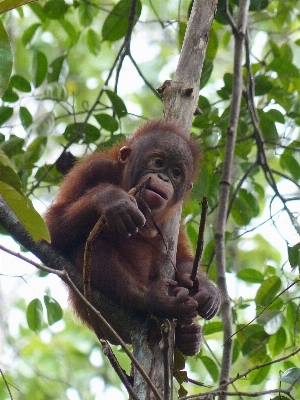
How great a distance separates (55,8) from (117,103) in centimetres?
95

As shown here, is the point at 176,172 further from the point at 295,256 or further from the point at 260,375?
the point at 260,375

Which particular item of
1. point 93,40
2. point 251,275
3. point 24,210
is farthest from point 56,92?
point 24,210

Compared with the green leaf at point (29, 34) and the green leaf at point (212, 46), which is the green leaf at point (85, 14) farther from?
the green leaf at point (212, 46)

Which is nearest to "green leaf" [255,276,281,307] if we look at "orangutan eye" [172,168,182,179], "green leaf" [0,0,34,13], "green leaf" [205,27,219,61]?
"orangutan eye" [172,168,182,179]

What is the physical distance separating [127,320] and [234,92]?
1.84 m

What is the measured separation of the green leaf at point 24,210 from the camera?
2.15m

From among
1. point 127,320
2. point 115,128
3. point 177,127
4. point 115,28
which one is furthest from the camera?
point 115,28

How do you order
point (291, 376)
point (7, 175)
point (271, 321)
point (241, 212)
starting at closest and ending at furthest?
point (7, 175)
point (291, 376)
point (271, 321)
point (241, 212)

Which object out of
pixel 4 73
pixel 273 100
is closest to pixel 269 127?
pixel 273 100

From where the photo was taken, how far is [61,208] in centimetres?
375

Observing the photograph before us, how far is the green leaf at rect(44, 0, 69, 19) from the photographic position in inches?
184

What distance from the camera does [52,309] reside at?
3.94 m

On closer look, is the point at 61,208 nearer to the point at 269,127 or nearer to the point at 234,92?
the point at 234,92

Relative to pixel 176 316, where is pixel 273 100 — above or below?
above
